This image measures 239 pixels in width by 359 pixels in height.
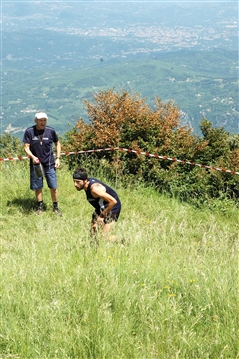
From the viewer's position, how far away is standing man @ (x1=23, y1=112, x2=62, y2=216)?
681 cm

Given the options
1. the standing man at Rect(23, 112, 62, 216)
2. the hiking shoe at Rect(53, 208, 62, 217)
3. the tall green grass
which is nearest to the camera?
the tall green grass

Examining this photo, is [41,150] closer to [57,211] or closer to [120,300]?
[57,211]

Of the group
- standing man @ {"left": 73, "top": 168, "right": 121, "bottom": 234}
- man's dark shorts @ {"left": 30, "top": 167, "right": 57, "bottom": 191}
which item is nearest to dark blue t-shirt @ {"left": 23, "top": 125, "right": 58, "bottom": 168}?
man's dark shorts @ {"left": 30, "top": 167, "right": 57, "bottom": 191}

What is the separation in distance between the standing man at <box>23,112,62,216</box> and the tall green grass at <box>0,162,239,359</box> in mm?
2500

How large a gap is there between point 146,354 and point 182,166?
7581 mm

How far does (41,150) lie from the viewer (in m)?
6.95

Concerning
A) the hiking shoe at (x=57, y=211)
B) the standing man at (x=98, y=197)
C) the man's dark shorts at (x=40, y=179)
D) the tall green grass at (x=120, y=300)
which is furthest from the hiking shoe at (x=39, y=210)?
the tall green grass at (x=120, y=300)

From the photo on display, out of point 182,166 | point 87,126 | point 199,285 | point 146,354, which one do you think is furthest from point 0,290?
point 87,126

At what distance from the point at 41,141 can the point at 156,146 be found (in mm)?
4017

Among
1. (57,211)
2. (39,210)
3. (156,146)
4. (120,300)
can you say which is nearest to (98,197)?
(57,211)

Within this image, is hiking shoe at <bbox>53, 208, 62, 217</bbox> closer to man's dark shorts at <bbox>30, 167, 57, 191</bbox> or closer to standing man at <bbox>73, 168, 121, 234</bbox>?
man's dark shorts at <bbox>30, 167, 57, 191</bbox>

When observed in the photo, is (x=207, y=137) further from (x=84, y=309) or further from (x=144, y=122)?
(x=84, y=309)

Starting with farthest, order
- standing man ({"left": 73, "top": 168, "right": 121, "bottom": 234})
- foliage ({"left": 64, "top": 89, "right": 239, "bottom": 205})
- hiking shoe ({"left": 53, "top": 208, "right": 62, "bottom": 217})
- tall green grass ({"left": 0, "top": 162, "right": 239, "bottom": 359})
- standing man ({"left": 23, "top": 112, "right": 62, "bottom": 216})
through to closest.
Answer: foliage ({"left": 64, "top": 89, "right": 239, "bottom": 205})
hiking shoe ({"left": 53, "top": 208, "right": 62, "bottom": 217})
standing man ({"left": 23, "top": 112, "right": 62, "bottom": 216})
standing man ({"left": 73, "top": 168, "right": 121, "bottom": 234})
tall green grass ({"left": 0, "top": 162, "right": 239, "bottom": 359})

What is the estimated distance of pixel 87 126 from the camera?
432 inches
